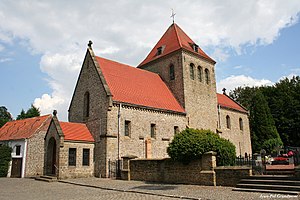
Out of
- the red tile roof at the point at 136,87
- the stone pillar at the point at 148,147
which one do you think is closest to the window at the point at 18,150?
the red tile roof at the point at 136,87

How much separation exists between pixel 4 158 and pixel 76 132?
1104cm

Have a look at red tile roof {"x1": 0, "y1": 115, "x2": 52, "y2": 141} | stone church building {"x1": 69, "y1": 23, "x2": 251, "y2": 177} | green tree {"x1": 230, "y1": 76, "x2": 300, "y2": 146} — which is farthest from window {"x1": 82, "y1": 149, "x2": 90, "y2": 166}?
green tree {"x1": 230, "y1": 76, "x2": 300, "y2": 146}

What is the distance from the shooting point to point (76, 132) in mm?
22281

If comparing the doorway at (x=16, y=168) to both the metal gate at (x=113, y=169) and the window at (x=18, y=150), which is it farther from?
the metal gate at (x=113, y=169)

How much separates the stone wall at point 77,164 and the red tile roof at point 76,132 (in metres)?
0.43

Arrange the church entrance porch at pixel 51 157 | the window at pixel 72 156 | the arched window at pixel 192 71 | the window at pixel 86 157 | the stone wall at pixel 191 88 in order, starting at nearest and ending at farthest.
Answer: the window at pixel 72 156 → the window at pixel 86 157 → the church entrance porch at pixel 51 157 → the stone wall at pixel 191 88 → the arched window at pixel 192 71

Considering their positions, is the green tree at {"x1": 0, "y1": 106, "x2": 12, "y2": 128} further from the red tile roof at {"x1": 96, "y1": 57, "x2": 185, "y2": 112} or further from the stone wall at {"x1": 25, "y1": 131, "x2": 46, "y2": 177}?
the red tile roof at {"x1": 96, "y1": 57, "x2": 185, "y2": 112}

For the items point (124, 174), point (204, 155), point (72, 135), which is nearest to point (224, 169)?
point (204, 155)

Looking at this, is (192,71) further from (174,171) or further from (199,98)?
(174,171)

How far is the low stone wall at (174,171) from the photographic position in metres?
15.2

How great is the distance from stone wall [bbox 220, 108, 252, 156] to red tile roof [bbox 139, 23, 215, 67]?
755 cm

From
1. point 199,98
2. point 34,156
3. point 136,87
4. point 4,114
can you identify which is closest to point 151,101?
point 136,87

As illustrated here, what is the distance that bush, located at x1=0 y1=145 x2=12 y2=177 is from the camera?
27.5 meters

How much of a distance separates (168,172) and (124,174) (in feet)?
13.9
